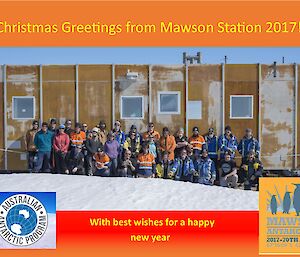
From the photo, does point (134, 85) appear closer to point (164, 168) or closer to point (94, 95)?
point (94, 95)

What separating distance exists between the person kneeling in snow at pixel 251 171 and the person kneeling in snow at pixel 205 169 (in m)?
0.39

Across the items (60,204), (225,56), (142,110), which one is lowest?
(60,204)

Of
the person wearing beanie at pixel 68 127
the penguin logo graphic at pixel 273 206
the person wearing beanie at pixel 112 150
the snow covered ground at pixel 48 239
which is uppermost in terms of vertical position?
the person wearing beanie at pixel 68 127

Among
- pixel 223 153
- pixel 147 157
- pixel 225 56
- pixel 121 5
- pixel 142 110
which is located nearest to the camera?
pixel 121 5

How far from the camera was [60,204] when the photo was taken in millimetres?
5125

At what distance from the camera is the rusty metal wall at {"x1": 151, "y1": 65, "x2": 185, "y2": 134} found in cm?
844

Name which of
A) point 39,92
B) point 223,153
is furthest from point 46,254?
point 39,92

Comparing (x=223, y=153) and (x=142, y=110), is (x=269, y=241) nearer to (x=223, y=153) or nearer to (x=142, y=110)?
(x=223, y=153)

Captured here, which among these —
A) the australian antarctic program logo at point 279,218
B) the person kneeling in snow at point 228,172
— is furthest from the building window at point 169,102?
the australian antarctic program logo at point 279,218

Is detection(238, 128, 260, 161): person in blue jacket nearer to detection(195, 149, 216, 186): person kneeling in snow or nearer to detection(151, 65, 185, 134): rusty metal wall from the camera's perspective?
detection(195, 149, 216, 186): person kneeling in snow

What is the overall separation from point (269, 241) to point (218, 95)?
12.7 feet

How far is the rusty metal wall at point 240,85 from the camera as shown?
848 cm

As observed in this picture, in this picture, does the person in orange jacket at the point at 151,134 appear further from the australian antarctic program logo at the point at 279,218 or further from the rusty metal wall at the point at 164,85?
the australian antarctic program logo at the point at 279,218

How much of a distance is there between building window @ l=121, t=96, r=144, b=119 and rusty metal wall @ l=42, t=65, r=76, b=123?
0.84 m
